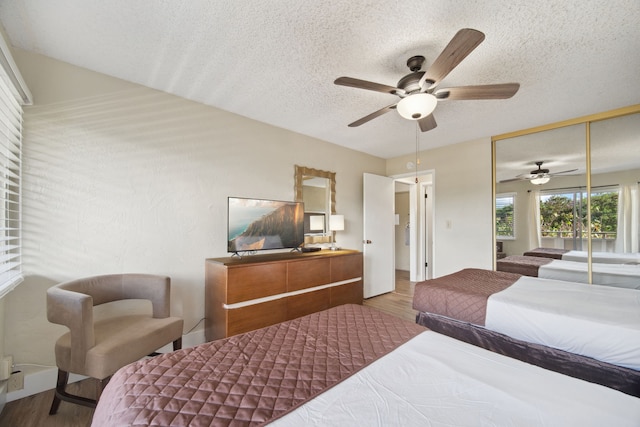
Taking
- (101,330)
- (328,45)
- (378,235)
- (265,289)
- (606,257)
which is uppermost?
(328,45)

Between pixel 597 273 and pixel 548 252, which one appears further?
pixel 548 252

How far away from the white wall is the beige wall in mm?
2742

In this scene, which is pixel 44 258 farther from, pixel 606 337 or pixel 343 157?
pixel 606 337

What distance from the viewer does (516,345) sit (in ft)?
6.09

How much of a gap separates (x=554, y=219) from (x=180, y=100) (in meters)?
4.40

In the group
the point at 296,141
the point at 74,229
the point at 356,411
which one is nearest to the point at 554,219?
the point at 296,141

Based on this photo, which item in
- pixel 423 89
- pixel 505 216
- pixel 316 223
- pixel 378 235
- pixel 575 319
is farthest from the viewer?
pixel 378 235

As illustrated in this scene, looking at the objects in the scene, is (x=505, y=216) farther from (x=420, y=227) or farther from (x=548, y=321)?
(x=548, y=321)

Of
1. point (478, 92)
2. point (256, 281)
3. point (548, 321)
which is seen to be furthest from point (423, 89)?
point (256, 281)

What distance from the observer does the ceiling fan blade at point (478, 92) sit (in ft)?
5.76

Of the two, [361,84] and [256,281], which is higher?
[361,84]

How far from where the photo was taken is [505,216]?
346 cm

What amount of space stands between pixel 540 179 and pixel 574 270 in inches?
43.6

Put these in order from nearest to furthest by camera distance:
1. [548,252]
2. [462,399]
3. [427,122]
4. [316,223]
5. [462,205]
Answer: [462,399] → [427,122] → [548,252] → [316,223] → [462,205]
